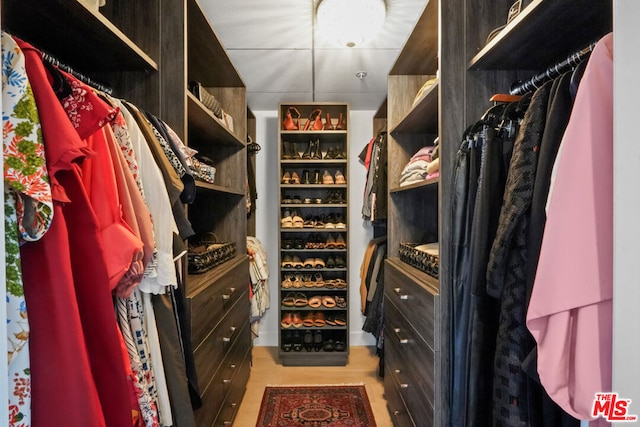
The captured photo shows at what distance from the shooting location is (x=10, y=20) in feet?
2.69

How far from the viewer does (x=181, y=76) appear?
3.79 feet

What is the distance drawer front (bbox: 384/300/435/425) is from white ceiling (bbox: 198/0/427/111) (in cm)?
153

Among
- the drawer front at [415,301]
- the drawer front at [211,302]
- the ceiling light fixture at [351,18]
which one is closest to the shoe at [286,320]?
the drawer front at [211,302]

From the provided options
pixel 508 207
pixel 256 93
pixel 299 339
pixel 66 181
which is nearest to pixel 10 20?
pixel 66 181

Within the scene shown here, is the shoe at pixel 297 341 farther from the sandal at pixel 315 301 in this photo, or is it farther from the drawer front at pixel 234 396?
the drawer front at pixel 234 396

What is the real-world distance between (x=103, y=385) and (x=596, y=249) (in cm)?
102

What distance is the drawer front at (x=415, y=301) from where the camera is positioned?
3.77ft

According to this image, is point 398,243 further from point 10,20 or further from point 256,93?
point 10,20

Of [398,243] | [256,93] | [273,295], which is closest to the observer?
[398,243]

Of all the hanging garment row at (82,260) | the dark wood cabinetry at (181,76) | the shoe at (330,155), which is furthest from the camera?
the shoe at (330,155)

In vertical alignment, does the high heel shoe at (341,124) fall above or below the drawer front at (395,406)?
above

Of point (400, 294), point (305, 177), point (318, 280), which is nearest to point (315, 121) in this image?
point (305, 177)

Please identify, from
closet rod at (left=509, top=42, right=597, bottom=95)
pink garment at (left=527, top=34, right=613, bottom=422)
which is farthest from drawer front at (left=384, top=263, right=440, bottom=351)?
closet rod at (left=509, top=42, right=597, bottom=95)

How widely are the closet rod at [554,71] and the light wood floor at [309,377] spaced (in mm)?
1803
